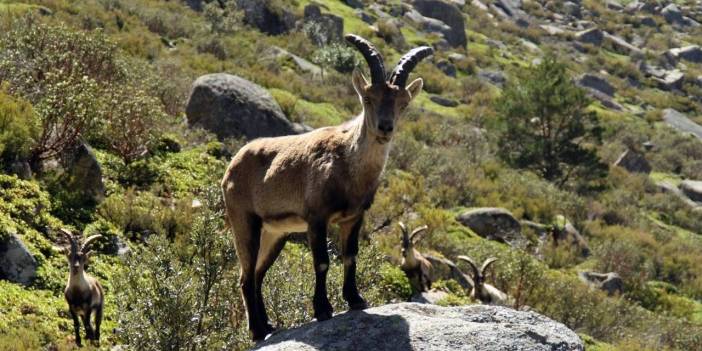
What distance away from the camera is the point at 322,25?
41375mm

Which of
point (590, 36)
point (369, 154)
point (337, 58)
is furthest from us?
point (590, 36)

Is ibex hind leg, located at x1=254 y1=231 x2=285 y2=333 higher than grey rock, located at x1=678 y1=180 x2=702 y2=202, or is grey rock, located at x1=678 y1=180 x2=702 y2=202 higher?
ibex hind leg, located at x1=254 y1=231 x2=285 y2=333

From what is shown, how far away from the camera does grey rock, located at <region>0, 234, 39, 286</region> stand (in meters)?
10.0

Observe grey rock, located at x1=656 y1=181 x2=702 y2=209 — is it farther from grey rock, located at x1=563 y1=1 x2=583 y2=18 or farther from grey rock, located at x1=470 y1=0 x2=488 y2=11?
grey rock, located at x1=563 y1=1 x2=583 y2=18

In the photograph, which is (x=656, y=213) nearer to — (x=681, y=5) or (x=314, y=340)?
(x=314, y=340)

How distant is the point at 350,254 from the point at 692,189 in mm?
34263

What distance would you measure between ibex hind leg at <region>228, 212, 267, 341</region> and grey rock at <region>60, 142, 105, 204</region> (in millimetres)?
6216

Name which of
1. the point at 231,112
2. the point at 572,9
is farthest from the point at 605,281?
the point at 572,9

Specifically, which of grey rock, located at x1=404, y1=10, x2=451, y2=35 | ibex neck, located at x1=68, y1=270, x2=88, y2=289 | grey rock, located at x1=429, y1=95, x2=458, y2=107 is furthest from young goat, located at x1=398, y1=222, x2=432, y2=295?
grey rock, located at x1=404, y1=10, x2=451, y2=35

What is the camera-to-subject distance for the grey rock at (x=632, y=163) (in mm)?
37812

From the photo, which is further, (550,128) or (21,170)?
(550,128)

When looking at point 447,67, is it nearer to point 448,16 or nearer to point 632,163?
point 448,16

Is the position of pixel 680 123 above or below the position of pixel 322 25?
below

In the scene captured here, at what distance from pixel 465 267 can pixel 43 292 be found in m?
9.95
